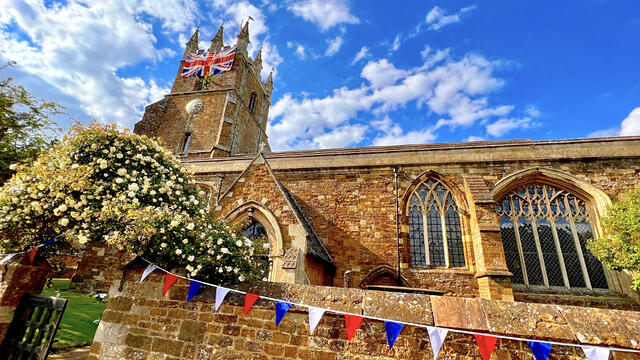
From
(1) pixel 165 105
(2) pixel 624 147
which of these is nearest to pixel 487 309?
(2) pixel 624 147

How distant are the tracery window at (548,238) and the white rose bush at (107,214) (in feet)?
33.3

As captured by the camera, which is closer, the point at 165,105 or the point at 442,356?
the point at 442,356

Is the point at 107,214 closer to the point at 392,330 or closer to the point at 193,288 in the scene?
the point at 193,288

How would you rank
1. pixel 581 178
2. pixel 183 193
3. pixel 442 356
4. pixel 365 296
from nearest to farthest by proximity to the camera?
pixel 442 356
pixel 365 296
pixel 183 193
pixel 581 178

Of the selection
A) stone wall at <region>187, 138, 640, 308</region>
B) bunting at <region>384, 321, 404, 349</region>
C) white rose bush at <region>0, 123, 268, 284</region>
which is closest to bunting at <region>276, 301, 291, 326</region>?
white rose bush at <region>0, 123, 268, 284</region>

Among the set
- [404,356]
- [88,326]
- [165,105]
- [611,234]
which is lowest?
[88,326]

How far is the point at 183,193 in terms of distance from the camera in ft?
20.1

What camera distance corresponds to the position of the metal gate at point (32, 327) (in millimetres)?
4617

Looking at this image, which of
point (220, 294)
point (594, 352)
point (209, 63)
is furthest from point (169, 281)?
point (209, 63)

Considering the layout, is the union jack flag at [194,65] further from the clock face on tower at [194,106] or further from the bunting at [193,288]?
the bunting at [193,288]

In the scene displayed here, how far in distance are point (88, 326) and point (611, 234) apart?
16.4 meters

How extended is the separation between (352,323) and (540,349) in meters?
2.08

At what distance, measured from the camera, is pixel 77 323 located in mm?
7609

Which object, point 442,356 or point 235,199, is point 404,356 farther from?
point 235,199
